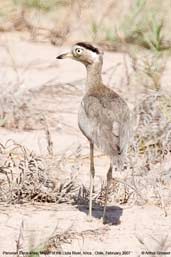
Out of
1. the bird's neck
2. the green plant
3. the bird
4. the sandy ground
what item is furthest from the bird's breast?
the green plant

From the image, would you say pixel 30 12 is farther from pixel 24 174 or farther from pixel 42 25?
pixel 24 174

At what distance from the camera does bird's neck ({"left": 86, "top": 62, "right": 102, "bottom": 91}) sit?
6543mm

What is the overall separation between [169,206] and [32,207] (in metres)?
0.86

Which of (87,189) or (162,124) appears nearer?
(87,189)

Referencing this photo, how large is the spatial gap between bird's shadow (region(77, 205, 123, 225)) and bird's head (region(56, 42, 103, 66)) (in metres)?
0.93

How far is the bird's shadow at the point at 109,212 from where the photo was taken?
6.23 meters

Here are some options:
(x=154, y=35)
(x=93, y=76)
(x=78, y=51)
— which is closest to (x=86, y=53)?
(x=78, y=51)

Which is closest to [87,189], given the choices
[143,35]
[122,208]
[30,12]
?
[122,208]

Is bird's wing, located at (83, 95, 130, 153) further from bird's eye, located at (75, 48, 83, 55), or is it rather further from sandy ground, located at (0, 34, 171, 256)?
sandy ground, located at (0, 34, 171, 256)

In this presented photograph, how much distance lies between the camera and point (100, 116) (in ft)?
20.1

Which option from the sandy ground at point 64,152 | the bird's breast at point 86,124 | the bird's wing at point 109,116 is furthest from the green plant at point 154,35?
the bird's breast at point 86,124

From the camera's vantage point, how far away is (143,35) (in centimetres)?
1011

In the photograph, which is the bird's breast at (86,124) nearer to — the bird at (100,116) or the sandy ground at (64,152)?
the bird at (100,116)

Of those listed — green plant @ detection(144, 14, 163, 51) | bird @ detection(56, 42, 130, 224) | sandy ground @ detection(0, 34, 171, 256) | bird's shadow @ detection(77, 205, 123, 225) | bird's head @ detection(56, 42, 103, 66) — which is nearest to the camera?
sandy ground @ detection(0, 34, 171, 256)
